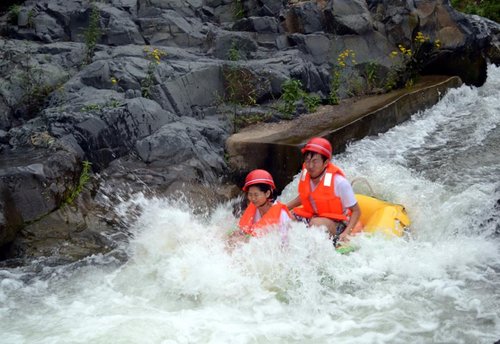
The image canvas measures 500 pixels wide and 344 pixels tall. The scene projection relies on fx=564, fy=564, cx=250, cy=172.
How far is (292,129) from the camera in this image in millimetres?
9047

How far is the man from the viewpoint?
580 cm

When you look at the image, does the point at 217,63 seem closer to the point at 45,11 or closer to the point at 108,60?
the point at 108,60

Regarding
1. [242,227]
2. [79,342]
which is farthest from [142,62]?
[79,342]

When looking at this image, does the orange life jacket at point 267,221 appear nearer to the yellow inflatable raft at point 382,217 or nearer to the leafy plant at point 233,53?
the yellow inflatable raft at point 382,217

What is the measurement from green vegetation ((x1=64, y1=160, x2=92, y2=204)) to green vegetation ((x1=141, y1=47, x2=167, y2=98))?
1936 millimetres

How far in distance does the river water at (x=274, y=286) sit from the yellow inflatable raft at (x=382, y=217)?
0.16m

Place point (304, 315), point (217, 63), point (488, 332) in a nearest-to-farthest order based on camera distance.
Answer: point (488, 332)
point (304, 315)
point (217, 63)

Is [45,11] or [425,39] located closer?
[45,11]

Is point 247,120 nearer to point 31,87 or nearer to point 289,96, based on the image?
point 289,96

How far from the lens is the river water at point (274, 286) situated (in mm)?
4531

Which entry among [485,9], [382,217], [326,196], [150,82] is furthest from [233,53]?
[485,9]

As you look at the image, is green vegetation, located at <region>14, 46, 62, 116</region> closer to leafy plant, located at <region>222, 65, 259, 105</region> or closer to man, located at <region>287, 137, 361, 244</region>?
leafy plant, located at <region>222, 65, 259, 105</region>

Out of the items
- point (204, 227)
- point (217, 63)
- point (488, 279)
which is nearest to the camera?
point (488, 279)

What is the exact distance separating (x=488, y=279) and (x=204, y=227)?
305 cm
